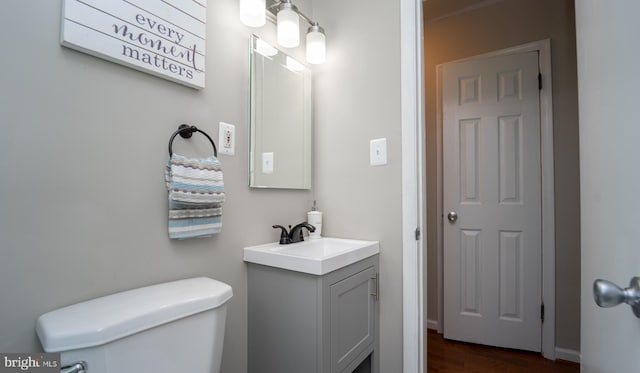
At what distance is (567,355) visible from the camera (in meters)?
1.86

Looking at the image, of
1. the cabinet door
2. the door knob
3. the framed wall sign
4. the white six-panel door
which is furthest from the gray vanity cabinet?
the white six-panel door

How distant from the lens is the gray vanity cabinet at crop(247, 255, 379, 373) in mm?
966

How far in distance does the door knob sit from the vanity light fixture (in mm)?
1359

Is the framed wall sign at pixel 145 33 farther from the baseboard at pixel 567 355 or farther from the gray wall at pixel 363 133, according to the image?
the baseboard at pixel 567 355

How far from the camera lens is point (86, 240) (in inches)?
29.4

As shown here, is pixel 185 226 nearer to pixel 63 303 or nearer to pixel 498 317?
pixel 63 303

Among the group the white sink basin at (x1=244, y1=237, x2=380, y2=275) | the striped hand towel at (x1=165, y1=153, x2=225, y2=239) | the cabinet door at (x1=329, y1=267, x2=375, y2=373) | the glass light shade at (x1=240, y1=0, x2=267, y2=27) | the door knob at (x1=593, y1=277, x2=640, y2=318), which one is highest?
the glass light shade at (x1=240, y1=0, x2=267, y2=27)

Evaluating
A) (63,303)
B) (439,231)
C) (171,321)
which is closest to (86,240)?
(63,303)

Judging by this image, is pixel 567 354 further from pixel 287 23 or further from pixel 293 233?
pixel 287 23

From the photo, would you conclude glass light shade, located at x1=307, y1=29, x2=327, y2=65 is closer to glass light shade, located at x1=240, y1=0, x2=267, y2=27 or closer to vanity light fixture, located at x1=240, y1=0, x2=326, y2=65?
vanity light fixture, located at x1=240, y1=0, x2=326, y2=65

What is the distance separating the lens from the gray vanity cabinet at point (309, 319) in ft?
3.17

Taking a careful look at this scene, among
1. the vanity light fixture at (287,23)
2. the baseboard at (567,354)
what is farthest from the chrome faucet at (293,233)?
the baseboard at (567,354)

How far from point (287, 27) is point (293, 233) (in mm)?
980

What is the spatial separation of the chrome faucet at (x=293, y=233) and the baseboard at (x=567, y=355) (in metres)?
1.96
